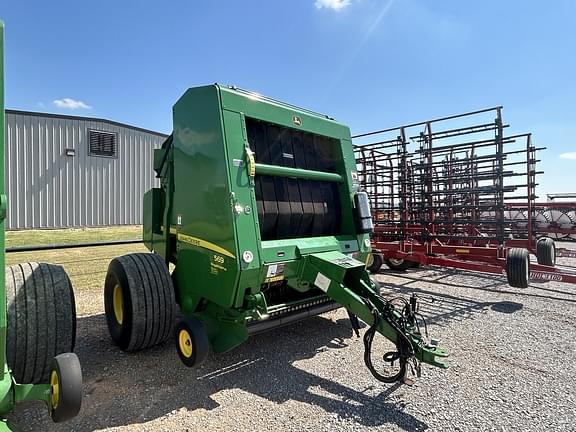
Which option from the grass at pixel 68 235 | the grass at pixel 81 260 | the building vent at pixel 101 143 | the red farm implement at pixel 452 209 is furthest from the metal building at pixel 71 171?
the red farm implement at pixel 452 209

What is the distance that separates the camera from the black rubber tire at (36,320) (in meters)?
2.62

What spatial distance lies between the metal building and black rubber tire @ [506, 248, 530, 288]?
16099mm

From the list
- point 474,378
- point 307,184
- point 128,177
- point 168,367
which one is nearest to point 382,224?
point 307,184

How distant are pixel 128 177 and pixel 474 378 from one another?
1747 centimetres

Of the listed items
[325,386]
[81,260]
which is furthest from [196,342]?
[81,260]

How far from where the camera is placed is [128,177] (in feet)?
57.0

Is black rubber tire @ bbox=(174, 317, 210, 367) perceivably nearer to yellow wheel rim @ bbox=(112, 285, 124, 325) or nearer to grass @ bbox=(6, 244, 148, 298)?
yellow wheel rim @ bbox=(112, 285, 124, 325)

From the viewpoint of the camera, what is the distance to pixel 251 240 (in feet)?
10.0

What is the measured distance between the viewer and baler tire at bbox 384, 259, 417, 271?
801 centimetres

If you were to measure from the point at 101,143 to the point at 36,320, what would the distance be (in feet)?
52.5

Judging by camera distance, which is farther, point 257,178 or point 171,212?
point 171,212

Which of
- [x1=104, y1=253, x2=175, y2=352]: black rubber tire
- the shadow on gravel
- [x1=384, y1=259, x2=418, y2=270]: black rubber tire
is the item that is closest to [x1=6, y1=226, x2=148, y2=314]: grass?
[x1=104, y1=253, x2=175, y2=352]: black rubber tire

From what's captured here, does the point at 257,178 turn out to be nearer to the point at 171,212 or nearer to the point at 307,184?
the point at 307,184

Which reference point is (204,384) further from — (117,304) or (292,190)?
(292,190)
